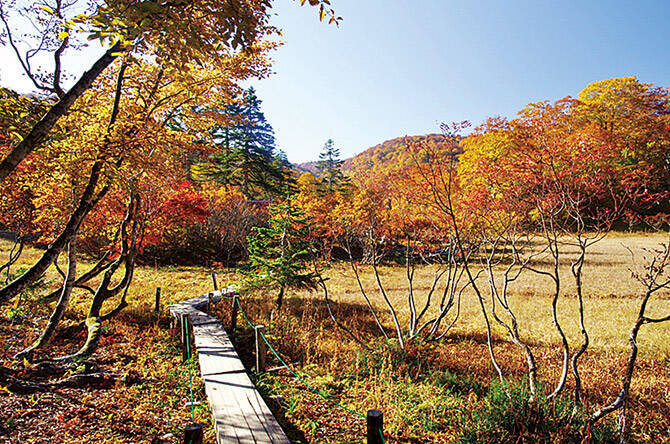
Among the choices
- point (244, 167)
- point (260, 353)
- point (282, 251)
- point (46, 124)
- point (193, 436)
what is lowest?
point (260, 353)

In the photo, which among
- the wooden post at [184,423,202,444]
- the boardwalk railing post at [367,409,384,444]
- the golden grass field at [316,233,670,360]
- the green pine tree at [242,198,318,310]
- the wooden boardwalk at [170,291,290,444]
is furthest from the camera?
the green pine tree at [242,198,318,310]

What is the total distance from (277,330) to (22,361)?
13.4 feet

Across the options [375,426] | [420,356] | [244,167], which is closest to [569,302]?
[420,356]

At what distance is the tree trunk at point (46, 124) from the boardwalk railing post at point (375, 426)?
137 inches

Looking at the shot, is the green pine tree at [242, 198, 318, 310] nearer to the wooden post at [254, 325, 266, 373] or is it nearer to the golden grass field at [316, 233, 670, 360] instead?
the golden grass field at [316, 233, 670, 360]

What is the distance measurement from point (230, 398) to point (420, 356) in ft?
10.5

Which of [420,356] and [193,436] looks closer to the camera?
[193,436]

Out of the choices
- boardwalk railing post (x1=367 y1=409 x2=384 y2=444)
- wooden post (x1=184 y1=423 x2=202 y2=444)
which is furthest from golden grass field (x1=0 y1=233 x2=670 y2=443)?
wooden post (x1=184 y1=423 x2=202 y2=444)

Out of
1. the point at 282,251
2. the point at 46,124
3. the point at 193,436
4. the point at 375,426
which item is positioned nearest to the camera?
the point at 193,436

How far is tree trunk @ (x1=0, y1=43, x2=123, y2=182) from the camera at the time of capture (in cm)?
254

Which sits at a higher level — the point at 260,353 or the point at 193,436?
the point at 193,436

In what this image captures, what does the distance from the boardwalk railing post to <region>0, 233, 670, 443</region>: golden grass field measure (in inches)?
55.9

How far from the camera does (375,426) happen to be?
2.45 m

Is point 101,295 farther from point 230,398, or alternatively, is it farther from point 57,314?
point 230,398
